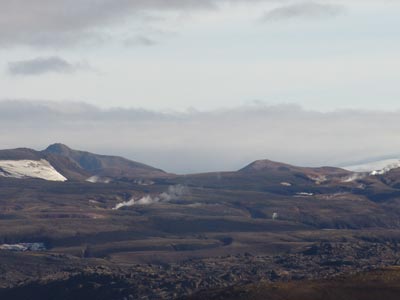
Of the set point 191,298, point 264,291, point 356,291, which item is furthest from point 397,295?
point 191,298

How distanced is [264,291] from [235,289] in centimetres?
543

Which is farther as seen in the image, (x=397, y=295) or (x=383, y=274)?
(x=383, y=274)

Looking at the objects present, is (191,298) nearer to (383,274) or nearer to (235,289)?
(235,289)

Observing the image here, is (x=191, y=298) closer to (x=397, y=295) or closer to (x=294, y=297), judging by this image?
(x=294, y=297)

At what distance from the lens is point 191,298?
577 feet

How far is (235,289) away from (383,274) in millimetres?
21534

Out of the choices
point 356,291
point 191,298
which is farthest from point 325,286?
point 191,298

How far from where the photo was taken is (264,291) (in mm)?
169875

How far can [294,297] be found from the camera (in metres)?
167

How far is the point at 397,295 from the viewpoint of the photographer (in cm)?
16500

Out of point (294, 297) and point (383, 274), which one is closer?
point (294, 297)

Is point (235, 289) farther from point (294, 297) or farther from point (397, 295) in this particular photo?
point (397, 295)

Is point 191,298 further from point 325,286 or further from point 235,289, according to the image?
point 325,286

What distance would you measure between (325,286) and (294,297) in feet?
22.5
